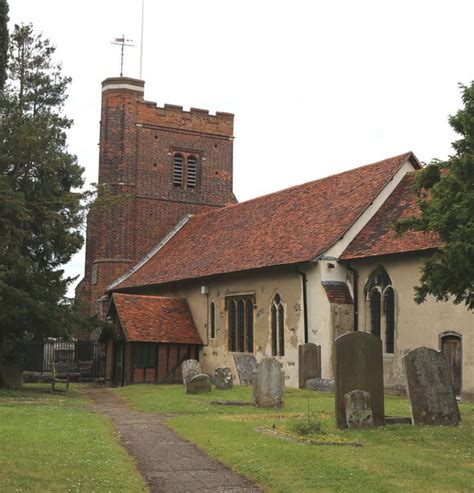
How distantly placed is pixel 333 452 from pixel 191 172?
3253cm

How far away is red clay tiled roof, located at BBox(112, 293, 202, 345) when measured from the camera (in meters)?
29.8

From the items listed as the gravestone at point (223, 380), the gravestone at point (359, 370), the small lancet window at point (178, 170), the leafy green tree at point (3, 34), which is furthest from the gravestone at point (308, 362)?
the small lancet window at point (178, 170)

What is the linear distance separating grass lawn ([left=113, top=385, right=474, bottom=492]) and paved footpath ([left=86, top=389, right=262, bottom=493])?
10.1 inches

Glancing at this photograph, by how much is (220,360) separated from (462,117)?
62.0 feet

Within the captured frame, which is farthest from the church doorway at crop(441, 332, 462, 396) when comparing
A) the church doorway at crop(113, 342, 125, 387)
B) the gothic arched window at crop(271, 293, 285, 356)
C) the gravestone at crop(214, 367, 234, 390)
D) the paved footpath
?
the church doorway at crop(113, 342, 125, 387)

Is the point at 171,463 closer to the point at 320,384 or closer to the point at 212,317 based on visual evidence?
the point at 320,384

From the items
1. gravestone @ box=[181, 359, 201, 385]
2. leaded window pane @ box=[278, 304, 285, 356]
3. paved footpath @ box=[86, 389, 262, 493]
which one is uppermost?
leaded window pane @ box=[278, 304, 285, 356]

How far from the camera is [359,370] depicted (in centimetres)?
1456

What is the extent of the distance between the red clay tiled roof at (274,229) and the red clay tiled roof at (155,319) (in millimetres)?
1389

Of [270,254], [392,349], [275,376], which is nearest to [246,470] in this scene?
[275,376]

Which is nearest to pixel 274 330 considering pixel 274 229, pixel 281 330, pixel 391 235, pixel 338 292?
pixel 281 330

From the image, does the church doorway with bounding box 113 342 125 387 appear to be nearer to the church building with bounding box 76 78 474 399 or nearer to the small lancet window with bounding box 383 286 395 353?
the church building with bounding box 76 78 474 399

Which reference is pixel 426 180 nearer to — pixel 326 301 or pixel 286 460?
pixel 286 460

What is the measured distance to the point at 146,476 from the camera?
384 inches
